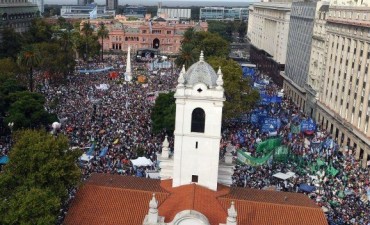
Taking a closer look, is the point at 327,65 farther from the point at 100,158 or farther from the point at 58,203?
the point at 58,203

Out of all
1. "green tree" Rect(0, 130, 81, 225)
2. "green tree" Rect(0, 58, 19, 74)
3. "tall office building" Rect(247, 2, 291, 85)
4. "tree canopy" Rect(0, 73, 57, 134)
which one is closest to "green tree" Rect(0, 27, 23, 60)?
"green tree" Rect(0, 58, 19, 74)

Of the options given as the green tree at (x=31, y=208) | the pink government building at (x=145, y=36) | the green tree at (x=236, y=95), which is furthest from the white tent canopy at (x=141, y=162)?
the pink government building at (x=145, y=36)

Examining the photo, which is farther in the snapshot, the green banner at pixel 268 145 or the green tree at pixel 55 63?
the green tree at pixel 55 63

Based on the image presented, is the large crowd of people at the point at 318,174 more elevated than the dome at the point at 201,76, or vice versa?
the dome at the point at 201,76

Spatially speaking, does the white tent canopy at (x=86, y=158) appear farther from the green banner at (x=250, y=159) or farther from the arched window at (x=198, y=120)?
the arched window at (x=198, y=120)

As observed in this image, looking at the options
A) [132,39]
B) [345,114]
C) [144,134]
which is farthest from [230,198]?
[132,39]

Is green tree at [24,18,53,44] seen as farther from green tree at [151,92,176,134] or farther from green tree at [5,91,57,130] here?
green tree at [5,91,57,130]
